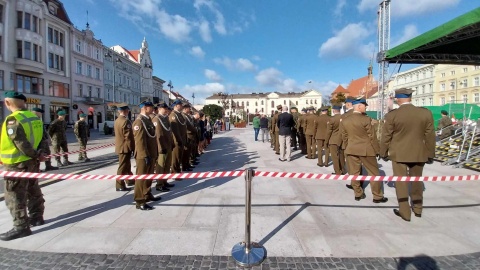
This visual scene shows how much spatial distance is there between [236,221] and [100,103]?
4369 cm

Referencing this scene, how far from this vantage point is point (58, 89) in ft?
109

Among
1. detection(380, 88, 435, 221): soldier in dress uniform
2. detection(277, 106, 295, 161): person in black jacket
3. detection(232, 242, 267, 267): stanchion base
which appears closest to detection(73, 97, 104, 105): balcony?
detection(277, 106, 295, 161): person in black jacket

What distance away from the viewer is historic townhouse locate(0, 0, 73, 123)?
1017 inches

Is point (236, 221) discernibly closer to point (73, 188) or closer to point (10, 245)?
point (10, 245)

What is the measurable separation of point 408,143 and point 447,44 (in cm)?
784

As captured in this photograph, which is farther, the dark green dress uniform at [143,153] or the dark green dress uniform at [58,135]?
the dark green dress uniform at [58,135]

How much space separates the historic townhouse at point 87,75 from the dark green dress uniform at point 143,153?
3487cm

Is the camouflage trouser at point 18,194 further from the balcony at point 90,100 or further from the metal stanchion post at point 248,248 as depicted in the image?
the balcony at point 90,100

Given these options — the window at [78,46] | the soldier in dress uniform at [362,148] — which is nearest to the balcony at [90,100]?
the window at [78,46]

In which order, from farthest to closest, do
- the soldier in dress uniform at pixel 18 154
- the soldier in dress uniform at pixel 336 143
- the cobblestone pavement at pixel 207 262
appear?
the soldier in dress uniform at pixel 336 143
the soldier in dress uniform at pixel 18 154
the cobblestone pavement at pixel 207 262

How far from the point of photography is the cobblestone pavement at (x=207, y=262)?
9.39ft

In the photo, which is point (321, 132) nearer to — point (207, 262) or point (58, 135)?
point (207, 262)

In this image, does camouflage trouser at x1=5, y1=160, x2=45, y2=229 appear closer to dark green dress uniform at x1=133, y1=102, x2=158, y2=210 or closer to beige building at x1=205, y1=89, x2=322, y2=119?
dark green dress uniform at x1=133, y1=102, x2=158, y2=210

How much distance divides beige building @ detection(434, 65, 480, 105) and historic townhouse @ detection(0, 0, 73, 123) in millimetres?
61999
